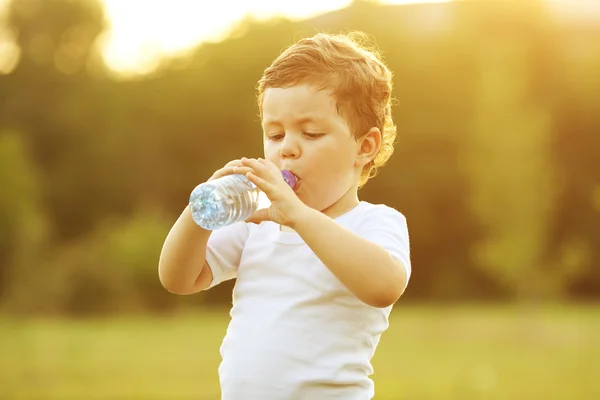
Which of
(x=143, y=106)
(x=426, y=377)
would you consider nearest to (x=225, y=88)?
(x=143, y=106)

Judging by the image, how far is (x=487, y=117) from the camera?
52.6 feet

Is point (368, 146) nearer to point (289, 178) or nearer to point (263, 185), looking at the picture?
point (289, 178)

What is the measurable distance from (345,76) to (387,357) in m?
12.2

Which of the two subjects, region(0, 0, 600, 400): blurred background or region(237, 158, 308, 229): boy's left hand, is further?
region(0, 0, 600, 400): blurred background

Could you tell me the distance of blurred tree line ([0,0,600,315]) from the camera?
2270 centimetres

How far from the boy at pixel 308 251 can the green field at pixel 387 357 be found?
776 cm

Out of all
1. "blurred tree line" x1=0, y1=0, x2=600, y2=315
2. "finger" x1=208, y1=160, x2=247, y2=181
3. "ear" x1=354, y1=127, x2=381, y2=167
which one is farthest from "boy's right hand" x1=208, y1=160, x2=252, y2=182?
"blurred tree line" x1=0, y1=0, x2=600, y2=315

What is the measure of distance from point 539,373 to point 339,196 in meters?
10.5

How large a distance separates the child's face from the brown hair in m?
0.04

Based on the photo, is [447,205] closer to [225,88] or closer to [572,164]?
[572,164]

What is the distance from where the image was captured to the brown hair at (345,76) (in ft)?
8.15

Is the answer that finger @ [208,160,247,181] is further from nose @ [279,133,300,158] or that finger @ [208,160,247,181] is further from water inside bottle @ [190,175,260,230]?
nose @ [279,133,300,158]

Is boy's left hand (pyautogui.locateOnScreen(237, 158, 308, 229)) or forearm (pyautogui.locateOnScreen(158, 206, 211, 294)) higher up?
boy's left hand (pyautogui.locateOnScreen(237, 158, 308, 229))

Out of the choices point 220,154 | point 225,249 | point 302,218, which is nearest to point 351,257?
point 302,218
